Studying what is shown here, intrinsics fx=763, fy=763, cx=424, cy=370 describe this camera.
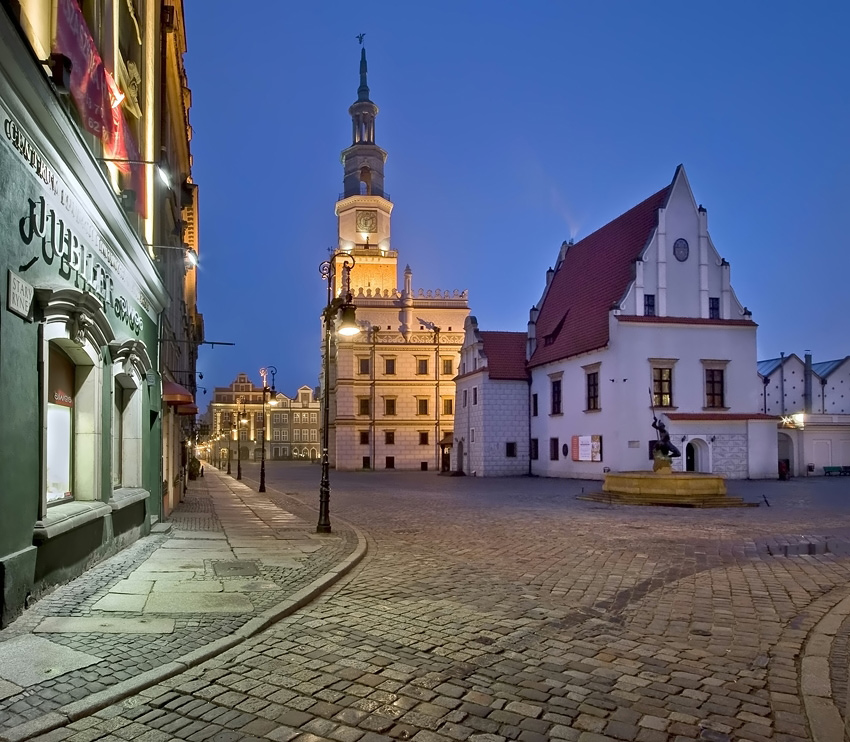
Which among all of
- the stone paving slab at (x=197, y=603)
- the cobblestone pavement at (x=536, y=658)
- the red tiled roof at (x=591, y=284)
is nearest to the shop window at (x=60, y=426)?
the stone paving slab at (x=197, y=603)

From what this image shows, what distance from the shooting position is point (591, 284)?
47.7 meters

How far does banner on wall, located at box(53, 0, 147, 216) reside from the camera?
9714mm

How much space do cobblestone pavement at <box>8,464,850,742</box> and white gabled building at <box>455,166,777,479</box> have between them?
27.4 m

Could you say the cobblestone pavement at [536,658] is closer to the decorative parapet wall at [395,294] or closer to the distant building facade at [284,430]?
the decorative parapet wall at [395,294]

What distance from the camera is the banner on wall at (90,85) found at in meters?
9.71

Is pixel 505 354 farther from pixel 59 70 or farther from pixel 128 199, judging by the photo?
pixel 59 70

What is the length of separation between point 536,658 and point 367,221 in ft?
243

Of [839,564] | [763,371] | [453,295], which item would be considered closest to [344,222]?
[453,295]

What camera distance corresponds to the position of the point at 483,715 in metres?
5.41

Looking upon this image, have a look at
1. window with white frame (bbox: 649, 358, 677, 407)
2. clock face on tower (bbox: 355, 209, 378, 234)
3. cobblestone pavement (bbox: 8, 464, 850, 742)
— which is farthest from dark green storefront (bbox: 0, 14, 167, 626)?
clock face on tower (bbox: 355, 209, 378, 234)

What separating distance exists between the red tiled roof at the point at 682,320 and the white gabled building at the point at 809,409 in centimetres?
1164

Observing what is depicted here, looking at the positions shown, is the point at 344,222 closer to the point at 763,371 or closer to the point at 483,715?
the point at 763,371

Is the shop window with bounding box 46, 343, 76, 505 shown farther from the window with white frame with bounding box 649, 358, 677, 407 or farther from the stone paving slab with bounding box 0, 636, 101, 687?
the window with white frame with bounding box 649, 358, 677, 407

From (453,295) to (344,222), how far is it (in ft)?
48.5
